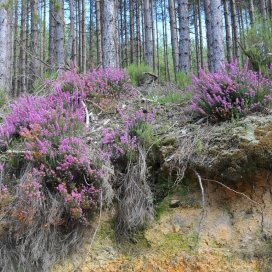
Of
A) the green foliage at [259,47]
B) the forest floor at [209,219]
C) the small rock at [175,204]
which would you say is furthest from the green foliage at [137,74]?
the small rock at [175,204]

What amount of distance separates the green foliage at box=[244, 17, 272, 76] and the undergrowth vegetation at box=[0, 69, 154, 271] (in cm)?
216

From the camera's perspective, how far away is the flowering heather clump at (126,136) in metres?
3.84

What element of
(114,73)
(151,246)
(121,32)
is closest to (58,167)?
(151,246)

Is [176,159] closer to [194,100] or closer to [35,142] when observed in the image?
[194,100]

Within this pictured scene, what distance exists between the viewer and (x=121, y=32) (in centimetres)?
2548

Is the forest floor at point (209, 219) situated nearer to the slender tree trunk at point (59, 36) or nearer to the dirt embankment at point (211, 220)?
the dirt embankment at point (211, 220)

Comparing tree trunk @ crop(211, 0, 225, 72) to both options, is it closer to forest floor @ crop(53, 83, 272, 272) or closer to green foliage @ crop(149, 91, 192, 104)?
green foliage @ crop(149, 91, 192, 104)

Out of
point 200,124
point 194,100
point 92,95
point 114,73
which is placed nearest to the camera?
point 200,124

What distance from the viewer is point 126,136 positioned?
3.85 meters

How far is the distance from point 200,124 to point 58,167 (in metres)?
1.69

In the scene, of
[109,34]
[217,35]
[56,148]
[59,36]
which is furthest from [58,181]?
[59,36]

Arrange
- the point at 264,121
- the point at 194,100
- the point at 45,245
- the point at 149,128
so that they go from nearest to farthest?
the point at 45,245 < the point at 264,121 < the point at 149,128 < the point at 194,100

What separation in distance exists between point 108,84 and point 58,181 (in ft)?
7.91

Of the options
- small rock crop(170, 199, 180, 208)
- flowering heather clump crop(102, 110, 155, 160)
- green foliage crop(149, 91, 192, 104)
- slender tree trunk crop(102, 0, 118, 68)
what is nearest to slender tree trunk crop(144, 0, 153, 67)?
slender tree trunk crop(102, 0, 118, 68)
